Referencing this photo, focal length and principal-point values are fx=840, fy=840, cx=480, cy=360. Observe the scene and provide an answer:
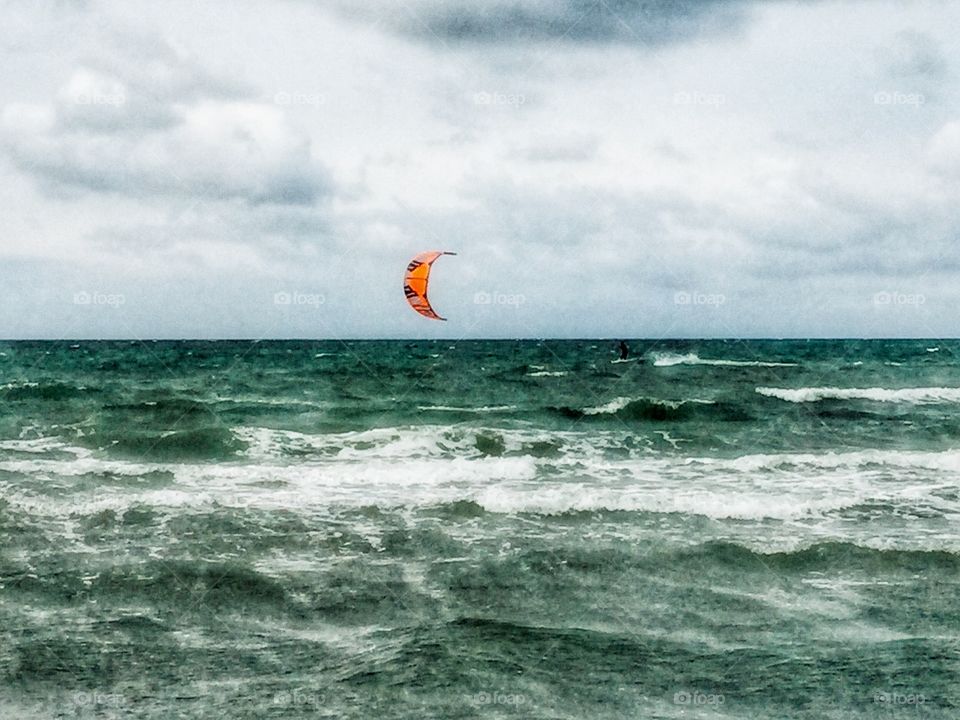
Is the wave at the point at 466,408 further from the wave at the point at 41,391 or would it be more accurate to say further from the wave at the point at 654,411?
the wave at the point at 41,391

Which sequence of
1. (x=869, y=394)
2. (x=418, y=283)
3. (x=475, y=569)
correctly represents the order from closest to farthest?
(x=475, y=569) → (x=418, y=283) → (x=869, y=394)

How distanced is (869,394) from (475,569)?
27.6 metres

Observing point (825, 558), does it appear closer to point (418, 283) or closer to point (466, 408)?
point (418, 283)

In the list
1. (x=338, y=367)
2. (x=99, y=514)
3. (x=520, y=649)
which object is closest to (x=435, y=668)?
(x=520, y=649)

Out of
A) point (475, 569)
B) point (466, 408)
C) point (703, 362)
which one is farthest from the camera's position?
point (703, 362)

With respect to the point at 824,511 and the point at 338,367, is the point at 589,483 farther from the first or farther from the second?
the point at 338,367

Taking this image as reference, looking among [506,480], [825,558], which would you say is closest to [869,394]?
[506,480]

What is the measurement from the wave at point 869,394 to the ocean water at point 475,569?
7.86m

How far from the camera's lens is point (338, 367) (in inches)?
1587

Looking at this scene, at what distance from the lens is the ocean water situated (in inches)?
263

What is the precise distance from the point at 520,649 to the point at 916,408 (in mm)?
25170

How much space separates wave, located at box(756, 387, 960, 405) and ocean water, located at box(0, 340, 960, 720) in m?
7.86

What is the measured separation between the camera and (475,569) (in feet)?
31.9

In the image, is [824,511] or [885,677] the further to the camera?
[824,511]
